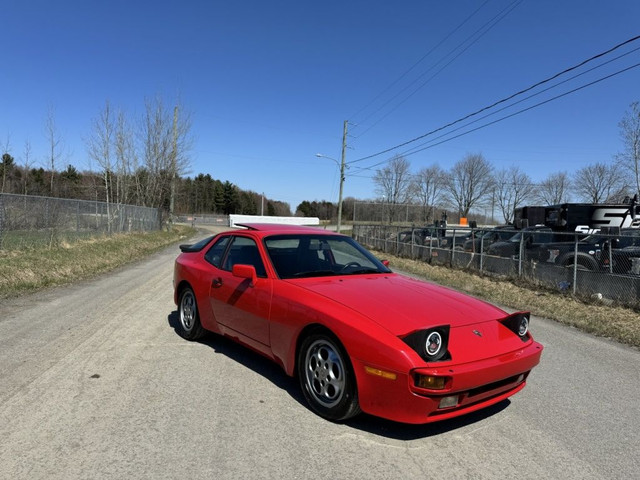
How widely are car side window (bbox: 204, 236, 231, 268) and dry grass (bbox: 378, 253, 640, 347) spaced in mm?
5963

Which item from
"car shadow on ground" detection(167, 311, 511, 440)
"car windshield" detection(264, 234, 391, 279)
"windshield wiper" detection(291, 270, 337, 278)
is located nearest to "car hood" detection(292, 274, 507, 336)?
"windshield wiper" detection(291, 270, 337, 278)

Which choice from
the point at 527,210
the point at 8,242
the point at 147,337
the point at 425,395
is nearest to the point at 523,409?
the point at 425,395

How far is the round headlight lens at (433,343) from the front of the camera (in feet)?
9.51

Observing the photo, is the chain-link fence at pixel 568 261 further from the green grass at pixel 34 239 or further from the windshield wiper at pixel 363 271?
the green grass at pixel 34 239

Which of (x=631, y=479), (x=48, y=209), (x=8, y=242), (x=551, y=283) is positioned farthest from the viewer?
(x=48, y=209)

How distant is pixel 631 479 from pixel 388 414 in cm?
150

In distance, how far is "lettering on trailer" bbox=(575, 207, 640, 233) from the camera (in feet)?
44.4

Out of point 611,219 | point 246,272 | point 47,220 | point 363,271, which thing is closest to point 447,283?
point 611,219

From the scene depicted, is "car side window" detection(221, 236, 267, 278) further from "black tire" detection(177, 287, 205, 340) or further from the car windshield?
"black tire" detection(177, 287, 205, 340)

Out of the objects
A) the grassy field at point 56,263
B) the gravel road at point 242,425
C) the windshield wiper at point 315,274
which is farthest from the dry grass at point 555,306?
the grassy field at point 56,263

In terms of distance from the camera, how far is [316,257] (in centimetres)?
455

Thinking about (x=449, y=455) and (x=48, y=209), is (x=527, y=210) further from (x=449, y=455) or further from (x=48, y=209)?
(x=48, y=209)

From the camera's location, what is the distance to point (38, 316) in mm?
6672

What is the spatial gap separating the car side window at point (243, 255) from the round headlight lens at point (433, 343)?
1.87m
